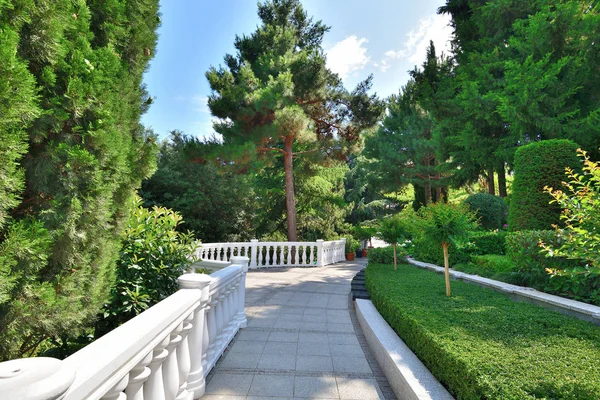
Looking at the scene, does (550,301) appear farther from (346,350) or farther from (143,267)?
(143,267)

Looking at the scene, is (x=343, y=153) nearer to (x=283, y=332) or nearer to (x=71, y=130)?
(x=283, y=332)

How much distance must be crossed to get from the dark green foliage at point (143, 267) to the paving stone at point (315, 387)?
1.71m

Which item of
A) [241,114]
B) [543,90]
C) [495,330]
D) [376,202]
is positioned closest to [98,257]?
[495,330]

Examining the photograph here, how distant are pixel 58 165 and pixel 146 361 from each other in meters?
1.41

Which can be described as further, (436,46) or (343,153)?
(436,46)

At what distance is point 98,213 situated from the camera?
2180 millimetres

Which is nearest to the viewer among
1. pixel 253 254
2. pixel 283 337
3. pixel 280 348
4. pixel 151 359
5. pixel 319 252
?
pixel 151 359

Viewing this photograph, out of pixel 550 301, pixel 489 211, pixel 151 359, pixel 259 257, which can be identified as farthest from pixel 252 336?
pixel 489 211

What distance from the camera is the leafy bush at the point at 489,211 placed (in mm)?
12438

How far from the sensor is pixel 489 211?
40.9 ft

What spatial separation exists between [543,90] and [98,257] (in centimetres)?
1387

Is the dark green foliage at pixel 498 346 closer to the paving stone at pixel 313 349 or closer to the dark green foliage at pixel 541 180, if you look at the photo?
the paving stone at pixel 313 349

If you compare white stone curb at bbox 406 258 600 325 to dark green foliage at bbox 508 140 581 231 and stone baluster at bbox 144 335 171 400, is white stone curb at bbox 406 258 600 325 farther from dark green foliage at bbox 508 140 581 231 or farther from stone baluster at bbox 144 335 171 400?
stone baluster at bbox 144 335 171 400

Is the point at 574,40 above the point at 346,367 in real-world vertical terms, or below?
above
